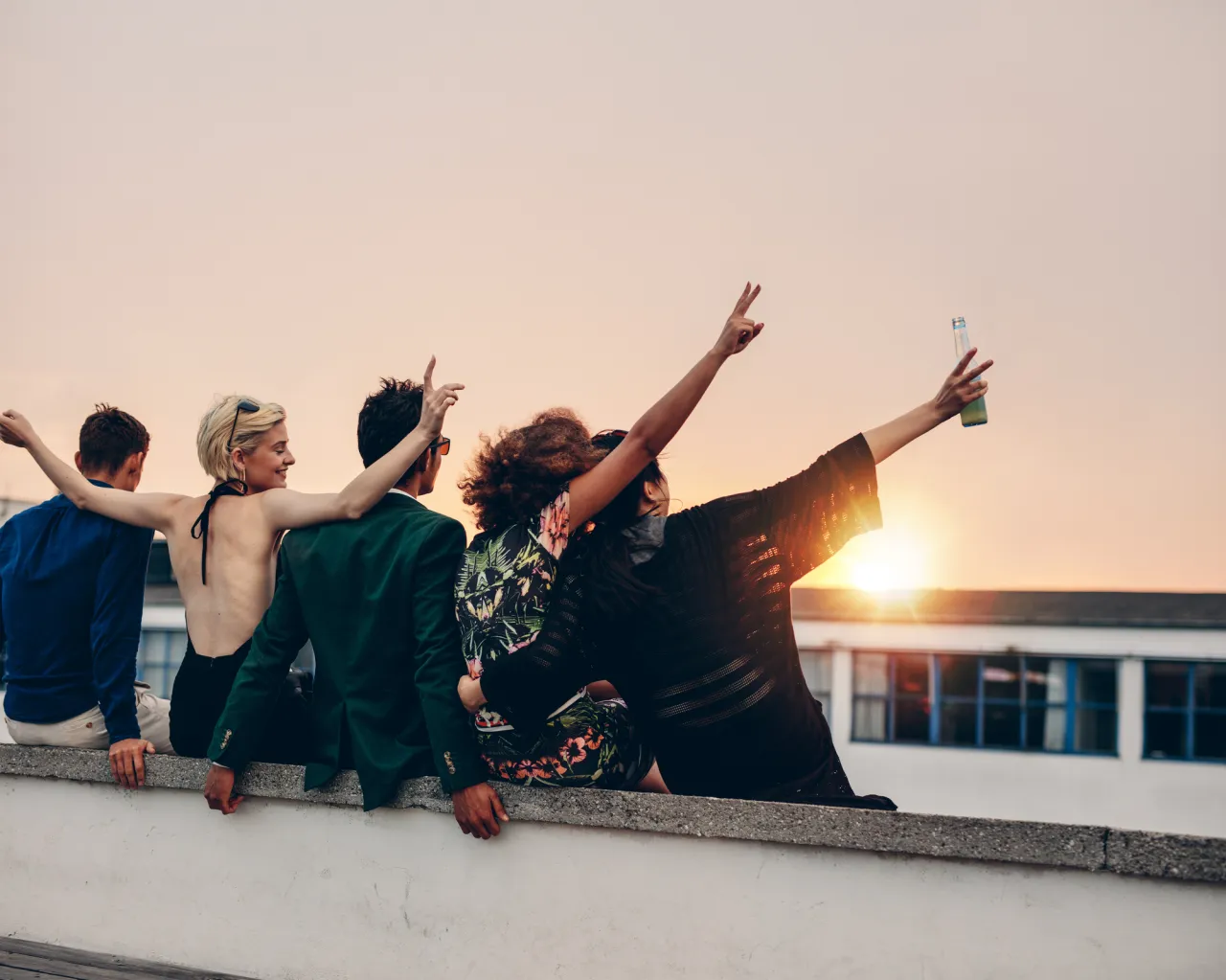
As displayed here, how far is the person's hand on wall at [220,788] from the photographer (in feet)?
14.8

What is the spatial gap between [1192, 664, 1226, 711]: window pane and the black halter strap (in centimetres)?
3458

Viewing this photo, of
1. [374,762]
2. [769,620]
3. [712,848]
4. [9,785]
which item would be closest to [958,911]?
[712,848]

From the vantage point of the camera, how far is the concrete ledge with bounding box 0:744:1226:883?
3.27m

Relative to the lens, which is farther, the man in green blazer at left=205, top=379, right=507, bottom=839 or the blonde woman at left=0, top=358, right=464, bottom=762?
the blonde woman at left=0, top=358, right=464, bottom=762

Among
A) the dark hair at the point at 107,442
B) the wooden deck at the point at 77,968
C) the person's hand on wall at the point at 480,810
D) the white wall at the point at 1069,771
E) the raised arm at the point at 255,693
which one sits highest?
the dark hair at the point at 107,442

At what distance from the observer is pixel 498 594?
4086 mm

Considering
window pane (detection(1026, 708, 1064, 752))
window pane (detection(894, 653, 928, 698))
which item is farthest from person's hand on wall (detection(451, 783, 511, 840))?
window pane (detection(894, 653, 928, 698))

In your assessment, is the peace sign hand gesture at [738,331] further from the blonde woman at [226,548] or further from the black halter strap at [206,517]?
the black halter strap at [206,517]

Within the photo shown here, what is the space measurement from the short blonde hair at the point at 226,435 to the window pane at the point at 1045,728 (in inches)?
1320

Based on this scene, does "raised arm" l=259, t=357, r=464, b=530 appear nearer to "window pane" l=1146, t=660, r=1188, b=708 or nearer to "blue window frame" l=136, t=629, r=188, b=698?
"window pane" l=1146, t=660, r=1188, b=708

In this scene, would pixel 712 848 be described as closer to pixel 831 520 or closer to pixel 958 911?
pixel 958 911

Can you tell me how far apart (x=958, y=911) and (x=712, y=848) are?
722mm

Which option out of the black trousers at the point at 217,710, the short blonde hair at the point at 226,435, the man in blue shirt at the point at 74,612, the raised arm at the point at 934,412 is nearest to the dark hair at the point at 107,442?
the man in blue shirt at the point at 74,612

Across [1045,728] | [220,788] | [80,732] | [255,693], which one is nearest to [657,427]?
[255,693]
